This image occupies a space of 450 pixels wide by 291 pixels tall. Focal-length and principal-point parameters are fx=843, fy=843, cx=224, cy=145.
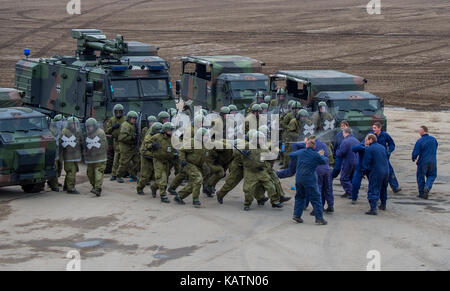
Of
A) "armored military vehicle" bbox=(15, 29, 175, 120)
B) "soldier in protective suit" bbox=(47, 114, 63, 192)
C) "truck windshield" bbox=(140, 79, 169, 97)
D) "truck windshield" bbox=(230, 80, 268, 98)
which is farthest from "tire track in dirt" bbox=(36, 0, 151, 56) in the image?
"soldier in protective suit" bbox=(47, 114, 63, 192)

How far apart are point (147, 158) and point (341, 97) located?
5881 millimetres

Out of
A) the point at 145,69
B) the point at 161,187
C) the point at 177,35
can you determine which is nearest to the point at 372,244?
the point at 161,187

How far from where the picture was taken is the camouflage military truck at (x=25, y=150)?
51.9 ft

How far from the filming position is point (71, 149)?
16.8 metres

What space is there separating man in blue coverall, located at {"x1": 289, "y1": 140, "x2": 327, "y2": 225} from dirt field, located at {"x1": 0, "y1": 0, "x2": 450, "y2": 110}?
1571 cm

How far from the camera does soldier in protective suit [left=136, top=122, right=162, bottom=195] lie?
16.2 m

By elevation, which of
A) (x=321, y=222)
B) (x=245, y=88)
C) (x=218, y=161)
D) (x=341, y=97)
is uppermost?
(x=245, y=88)

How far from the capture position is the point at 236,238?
527 inches

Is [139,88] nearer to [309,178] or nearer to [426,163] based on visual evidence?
[309,178]

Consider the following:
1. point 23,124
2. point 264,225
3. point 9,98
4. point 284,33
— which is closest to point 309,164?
point 264,225

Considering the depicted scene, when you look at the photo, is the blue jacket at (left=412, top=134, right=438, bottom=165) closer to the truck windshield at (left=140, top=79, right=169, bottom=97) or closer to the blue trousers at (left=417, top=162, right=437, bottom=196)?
the blue trousers at (left=417, top=162, right=437, bottom=196)
